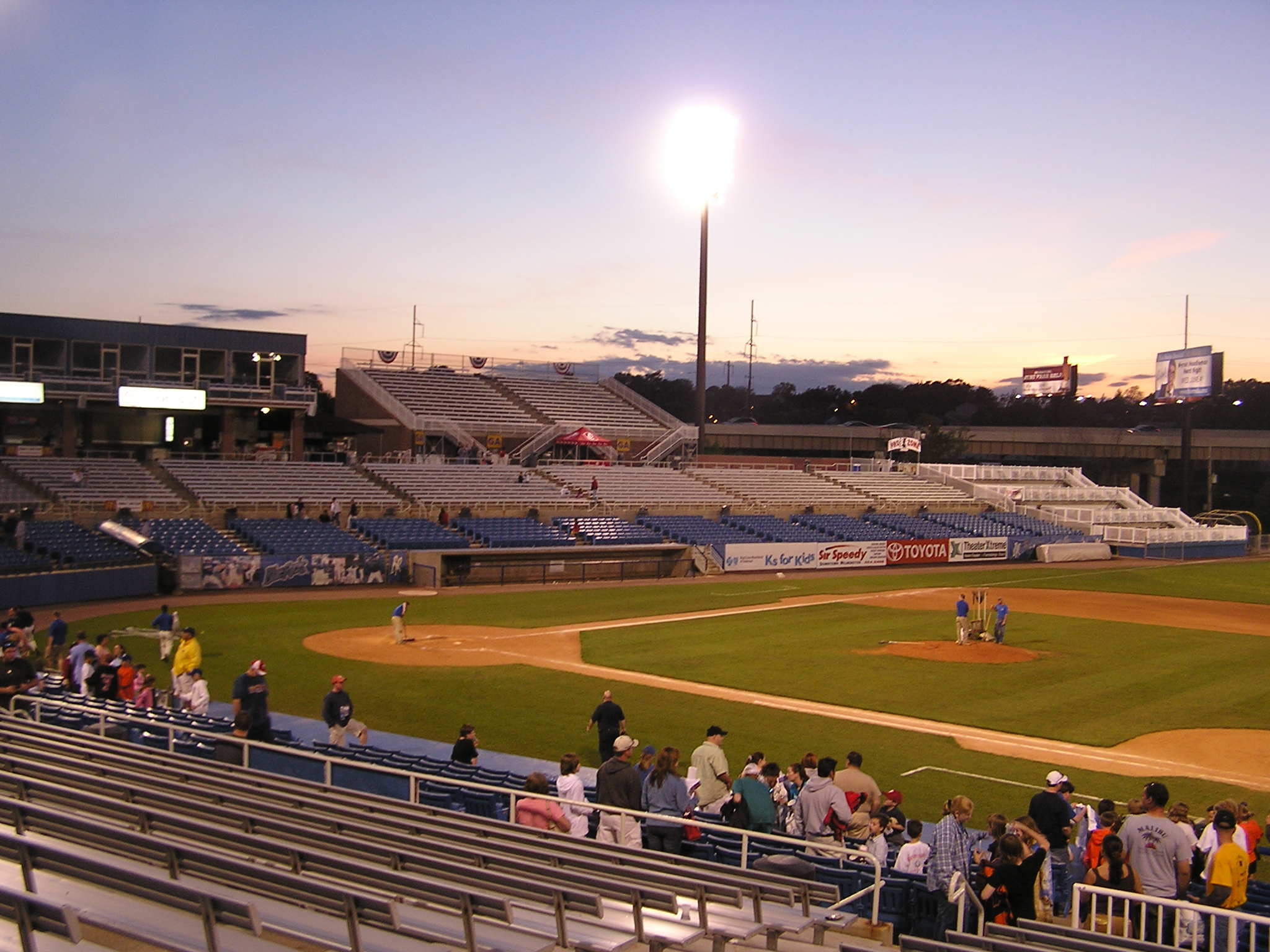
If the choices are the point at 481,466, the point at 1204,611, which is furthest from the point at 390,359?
the point at 1204,611

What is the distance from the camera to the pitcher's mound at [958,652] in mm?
26797

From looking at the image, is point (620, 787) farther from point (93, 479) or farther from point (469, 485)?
point (469, 485)

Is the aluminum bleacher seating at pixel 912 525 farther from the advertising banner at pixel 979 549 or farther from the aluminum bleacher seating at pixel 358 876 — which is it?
the aluminum bleacher seating at pixel 358 876

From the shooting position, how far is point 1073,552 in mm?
57469

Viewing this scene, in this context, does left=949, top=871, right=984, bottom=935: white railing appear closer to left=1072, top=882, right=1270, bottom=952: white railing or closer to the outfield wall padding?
left=1072, top=882, right=1270, bottom=952: white railing

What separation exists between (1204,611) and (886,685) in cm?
2061

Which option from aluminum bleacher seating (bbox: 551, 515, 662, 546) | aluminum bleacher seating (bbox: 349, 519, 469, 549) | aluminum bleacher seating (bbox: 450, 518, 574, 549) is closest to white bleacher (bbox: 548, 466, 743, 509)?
aluminum bleacher seating (bbox: 551, 515, 662, 546)

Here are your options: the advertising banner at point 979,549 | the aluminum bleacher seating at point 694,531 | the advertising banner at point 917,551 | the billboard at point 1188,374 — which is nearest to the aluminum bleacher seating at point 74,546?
the aluminum bleacher seating at point 694,531

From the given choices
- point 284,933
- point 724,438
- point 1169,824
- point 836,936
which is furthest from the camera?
point 724,438

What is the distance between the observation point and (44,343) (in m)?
44.2

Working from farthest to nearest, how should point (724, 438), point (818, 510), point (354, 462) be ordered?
point (724, 438) < point (818, 510) < point (354, 462)

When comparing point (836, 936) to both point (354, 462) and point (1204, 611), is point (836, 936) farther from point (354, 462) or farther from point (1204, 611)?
point (354, 462)

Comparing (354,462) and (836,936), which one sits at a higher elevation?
(354,462)

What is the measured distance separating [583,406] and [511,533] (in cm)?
2697
